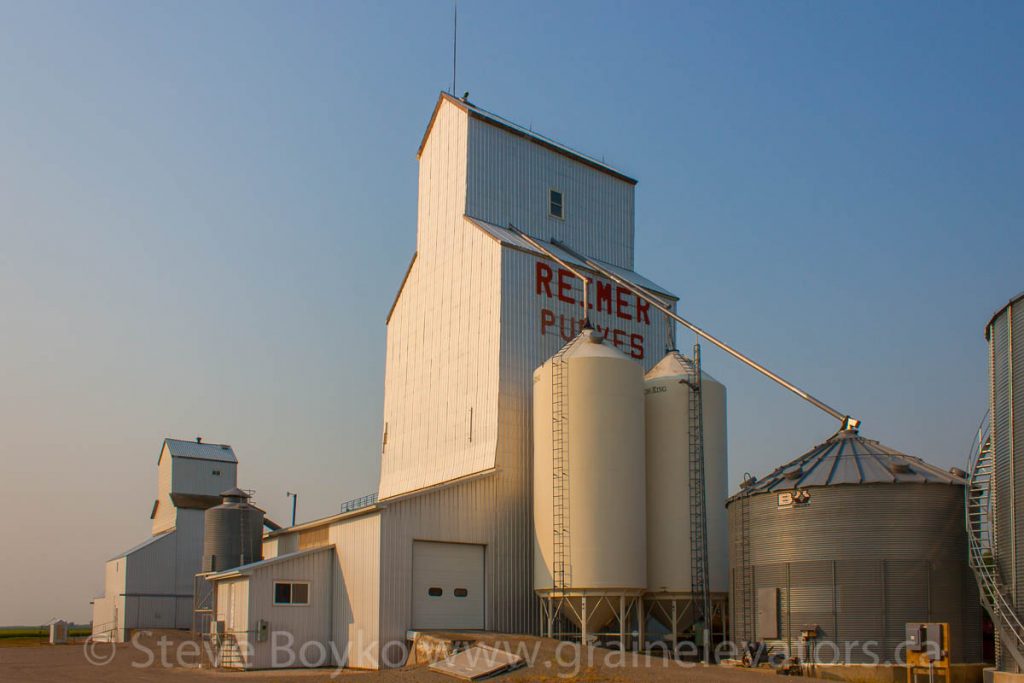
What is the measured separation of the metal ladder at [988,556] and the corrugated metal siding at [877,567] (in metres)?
0.90

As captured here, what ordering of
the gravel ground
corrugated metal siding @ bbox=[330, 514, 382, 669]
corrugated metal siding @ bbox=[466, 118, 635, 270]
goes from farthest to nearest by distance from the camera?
corrugated metal siding @ bbox=[466, 118, 635, 270] < corrugated metal siding @ bbox=[330, 514, 382, 669] < the gravel ground

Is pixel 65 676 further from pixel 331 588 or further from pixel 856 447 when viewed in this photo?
pixel 856 447

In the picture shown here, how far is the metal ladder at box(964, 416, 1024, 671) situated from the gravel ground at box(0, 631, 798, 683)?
6.04m

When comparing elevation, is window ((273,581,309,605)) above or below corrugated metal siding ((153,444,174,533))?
below

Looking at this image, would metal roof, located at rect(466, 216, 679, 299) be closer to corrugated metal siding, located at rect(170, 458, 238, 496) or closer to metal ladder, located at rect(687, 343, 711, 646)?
metal ladder, located at rect(687, 343, 711, 646)

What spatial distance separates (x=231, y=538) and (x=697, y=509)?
21.5 metres

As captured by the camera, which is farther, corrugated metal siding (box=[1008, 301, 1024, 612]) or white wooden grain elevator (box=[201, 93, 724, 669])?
white wooden grain elevator (box=[201, 93, 724, 669])

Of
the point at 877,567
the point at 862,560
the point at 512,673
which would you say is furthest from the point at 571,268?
the point at 512,673

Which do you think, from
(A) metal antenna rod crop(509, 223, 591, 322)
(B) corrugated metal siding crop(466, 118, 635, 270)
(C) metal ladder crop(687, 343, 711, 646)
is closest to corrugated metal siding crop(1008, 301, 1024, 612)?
(C) metal ladder crop(687, 343, 711, 646)

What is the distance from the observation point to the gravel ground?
26.5 meters

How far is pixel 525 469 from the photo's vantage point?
129ft

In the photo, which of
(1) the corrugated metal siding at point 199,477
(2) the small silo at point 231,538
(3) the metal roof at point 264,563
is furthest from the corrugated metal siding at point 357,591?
(1) the corrugated metal siding at point 199,477

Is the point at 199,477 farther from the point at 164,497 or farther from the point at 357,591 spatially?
the point at 357,591

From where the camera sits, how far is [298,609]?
35906 mm
